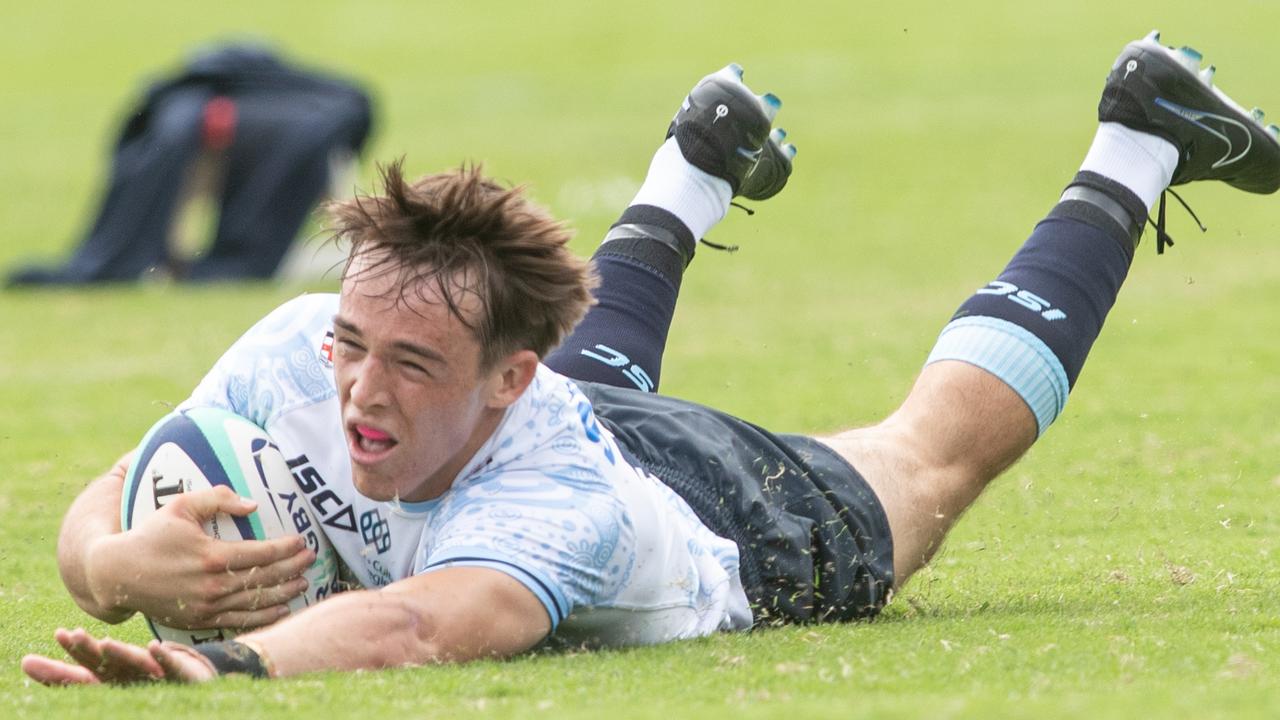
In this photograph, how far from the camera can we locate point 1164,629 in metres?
A: 4.57

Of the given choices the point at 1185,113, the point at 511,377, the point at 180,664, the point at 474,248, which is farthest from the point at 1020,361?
the point at 180,664

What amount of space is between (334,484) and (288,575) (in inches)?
9.6

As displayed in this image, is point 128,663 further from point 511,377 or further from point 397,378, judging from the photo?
point 511,377

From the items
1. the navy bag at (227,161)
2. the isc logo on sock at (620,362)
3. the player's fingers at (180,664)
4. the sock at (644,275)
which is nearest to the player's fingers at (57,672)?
the player's fingers at (180,664)

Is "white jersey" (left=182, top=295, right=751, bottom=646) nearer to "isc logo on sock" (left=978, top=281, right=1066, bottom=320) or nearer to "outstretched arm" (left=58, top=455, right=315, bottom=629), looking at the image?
"outstretched arm" (left=58, top=455, right=315, bottom=629)

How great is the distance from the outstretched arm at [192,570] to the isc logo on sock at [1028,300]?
7.36 ft

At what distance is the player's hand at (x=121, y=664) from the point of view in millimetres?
3896

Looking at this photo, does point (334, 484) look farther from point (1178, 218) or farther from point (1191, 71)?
point (1178, 218)

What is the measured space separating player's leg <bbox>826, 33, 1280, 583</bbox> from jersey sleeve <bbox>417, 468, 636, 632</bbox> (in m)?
1.13

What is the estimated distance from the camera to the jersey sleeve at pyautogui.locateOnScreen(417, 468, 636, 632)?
13.9ft

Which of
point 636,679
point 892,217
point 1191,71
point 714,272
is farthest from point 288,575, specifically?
point 892,217

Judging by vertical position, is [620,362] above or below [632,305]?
below

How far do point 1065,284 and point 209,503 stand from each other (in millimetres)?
2585

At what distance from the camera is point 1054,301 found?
5.61 meters
